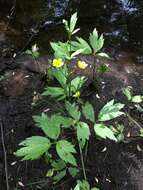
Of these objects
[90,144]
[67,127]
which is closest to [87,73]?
[90,144]

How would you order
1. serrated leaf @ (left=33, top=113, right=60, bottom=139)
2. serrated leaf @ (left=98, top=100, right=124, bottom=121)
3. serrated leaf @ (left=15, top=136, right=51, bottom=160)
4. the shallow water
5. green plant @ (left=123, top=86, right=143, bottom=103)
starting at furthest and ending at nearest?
the shallow water → green plant @ (left=123, top=86, right=143, bottom=103) → serrated leaf @ (left=98, top=100, right=124, bottom=121) → serrated leaf @ (left=33, top=113, right=60, bottom=139) → serrated leaf @ (left=15, top=136, right=51, bottom=160)

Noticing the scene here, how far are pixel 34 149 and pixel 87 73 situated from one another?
1283mm

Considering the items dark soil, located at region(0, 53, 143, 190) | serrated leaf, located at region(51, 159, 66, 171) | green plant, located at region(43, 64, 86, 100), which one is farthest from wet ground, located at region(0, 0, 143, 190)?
green plant, located at region(43, 64, 86, 100)

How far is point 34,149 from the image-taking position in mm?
2543

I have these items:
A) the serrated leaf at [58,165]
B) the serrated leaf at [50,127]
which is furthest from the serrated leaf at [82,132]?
the serrated leaf at [58,165]

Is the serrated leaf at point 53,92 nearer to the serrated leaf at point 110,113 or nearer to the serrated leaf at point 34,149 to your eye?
the serrated leaf at point 110,113

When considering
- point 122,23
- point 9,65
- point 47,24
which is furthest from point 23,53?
point 122,23

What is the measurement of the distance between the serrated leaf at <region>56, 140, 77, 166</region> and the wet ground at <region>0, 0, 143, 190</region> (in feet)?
1.10

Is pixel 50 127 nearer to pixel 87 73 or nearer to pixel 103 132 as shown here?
pixel 103 132

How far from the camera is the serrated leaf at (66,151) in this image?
255 cm

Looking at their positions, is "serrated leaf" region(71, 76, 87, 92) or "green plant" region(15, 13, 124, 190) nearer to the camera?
"green plant" region(15, 13, 124, 190)

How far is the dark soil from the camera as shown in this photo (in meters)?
2.86

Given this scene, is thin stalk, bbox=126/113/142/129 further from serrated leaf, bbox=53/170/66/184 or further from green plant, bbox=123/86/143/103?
serrated leaf, bbox=53/170/66/184

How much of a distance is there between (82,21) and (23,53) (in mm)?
814
